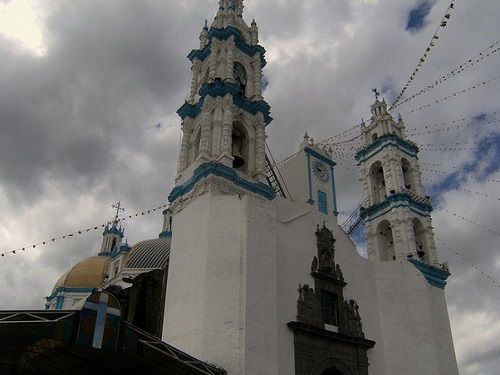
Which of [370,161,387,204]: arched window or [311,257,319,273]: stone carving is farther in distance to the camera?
[370,161,387,204]: arched window

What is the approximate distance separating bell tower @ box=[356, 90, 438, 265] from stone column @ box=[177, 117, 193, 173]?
14764 mm

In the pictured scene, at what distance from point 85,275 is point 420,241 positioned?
98.1 ft

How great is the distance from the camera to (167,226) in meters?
45.1

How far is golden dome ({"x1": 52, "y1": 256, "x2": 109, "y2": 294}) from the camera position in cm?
4481

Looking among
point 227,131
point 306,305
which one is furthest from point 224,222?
point 227,131

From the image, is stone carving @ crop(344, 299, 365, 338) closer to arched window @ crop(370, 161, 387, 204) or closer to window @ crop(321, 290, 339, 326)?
window @ crop(321, 290, 339, 326)

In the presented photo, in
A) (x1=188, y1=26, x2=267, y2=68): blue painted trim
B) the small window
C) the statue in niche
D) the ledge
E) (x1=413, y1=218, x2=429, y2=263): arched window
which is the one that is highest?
(x1=188, y1=26, x2=267, y2=68): blue painted trim

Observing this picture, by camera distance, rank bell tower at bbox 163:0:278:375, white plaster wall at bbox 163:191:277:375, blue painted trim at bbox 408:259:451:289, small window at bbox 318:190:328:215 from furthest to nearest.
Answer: blue painted trim at bbox 408:259:451:289 < small window at bbox 318:190:328:215 < bell tower at bbox 163:0:278:375 < white plaster wall at bbox 163:191:277:375

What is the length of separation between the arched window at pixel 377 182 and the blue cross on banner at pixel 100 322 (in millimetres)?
25169

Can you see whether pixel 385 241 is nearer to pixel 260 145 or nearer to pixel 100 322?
pixel 260 145

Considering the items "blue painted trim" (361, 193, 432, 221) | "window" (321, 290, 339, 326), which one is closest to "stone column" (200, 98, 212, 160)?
"window" (321, 290, 339, 326)

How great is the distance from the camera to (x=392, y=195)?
32.7m

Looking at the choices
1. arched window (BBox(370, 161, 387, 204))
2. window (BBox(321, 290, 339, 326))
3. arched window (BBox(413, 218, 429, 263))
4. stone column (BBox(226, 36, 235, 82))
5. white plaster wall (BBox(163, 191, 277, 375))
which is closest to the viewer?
white plaster wall (BBox(163, 191, 277, 375))

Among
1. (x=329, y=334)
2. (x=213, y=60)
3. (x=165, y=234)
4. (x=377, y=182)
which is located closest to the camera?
(x=329, y=334)
